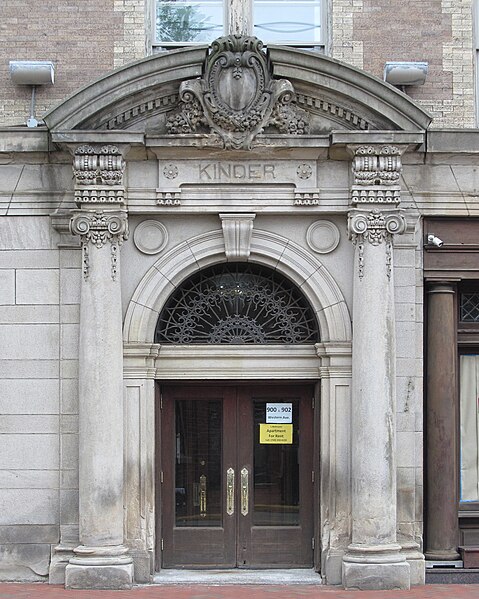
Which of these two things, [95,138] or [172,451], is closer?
[95,138]

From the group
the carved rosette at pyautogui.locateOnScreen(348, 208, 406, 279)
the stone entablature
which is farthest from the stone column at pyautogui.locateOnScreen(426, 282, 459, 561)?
the stone entablature

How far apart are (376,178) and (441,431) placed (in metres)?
3.11

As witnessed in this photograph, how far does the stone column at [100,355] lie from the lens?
1270 centimetres

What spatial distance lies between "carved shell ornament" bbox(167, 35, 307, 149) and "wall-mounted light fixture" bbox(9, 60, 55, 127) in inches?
67.2

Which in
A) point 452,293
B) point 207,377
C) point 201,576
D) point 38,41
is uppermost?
point 38,41

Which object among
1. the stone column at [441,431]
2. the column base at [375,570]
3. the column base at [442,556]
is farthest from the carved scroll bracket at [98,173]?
the column base at [442,556]

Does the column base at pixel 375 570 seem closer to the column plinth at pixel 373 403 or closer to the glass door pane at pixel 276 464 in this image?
the column plinth at pixel 373 403

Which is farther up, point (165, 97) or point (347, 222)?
point (165, 97)

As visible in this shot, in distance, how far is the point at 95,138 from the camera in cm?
1267

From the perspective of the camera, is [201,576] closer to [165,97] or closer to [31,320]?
[31,320]

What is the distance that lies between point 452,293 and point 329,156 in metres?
2.24

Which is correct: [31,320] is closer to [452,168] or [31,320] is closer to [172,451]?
[172,451]

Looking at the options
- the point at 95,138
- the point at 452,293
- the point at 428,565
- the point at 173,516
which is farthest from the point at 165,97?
the point at 428,565

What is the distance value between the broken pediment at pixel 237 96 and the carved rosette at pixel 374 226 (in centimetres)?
97
